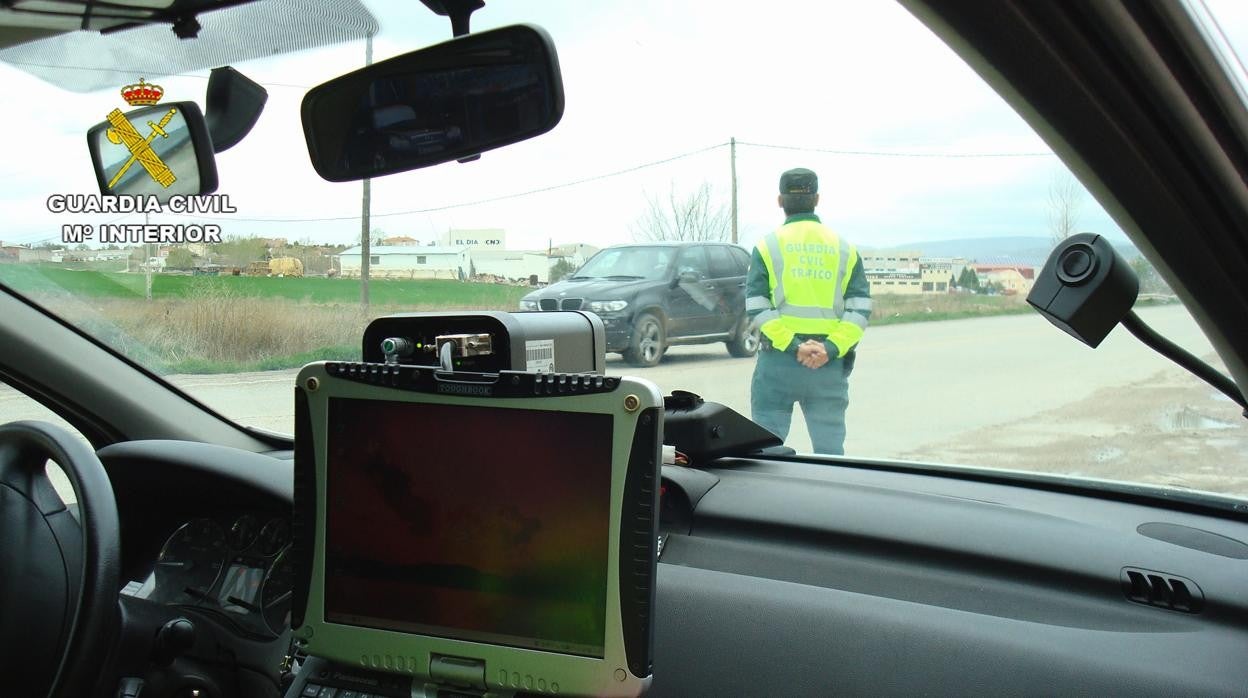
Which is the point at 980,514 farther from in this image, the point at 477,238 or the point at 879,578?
the point at 477,238

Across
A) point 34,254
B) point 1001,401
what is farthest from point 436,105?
point 1001,401

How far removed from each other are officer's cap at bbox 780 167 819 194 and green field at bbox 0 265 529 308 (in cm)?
146

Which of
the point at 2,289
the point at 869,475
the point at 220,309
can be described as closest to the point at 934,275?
the point at 869,475

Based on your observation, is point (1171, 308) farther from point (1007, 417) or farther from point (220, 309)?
point (220, 309)

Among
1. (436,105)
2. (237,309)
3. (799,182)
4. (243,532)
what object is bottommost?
(243,532)

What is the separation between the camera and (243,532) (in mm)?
2727

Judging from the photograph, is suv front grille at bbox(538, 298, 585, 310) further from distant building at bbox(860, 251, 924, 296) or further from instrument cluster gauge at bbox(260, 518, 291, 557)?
distant building at bbox(860, 251, 924, 296)

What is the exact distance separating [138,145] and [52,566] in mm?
1570

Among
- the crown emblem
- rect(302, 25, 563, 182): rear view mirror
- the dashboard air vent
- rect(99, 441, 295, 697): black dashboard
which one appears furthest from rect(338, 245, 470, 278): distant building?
the dashboard air vent

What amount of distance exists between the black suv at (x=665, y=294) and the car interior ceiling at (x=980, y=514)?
1.05m

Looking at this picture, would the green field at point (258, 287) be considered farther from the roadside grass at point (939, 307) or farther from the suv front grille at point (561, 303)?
the roadside grass at point (939, 307)

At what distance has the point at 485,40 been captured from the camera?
195cm

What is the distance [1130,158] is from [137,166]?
2943mm

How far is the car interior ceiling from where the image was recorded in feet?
3.72
